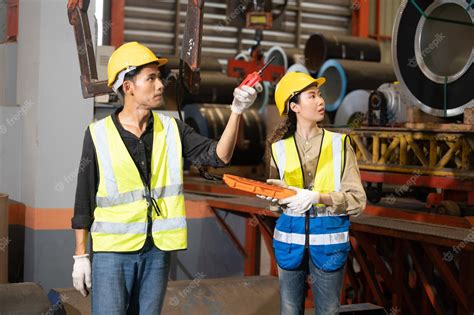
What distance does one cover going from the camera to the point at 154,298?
317 centimetres

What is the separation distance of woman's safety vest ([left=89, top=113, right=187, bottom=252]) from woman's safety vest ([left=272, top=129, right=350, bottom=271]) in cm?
61

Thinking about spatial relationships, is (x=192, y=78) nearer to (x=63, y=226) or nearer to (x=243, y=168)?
(x=63, y=226)

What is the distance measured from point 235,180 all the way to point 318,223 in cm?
51

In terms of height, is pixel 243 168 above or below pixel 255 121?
below

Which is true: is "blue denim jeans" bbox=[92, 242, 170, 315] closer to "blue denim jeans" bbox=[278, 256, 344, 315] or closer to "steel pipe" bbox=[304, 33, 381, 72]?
"blue denim jeans" bbox=[278, 256, 344, 315]

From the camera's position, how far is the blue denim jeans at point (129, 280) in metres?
3.11

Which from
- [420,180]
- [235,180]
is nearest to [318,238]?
[235,180]

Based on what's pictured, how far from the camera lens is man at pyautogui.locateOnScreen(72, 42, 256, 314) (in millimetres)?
3135

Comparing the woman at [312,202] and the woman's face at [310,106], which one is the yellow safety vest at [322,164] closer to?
the woman at [312,202]

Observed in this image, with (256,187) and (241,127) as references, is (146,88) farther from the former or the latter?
(241,127)

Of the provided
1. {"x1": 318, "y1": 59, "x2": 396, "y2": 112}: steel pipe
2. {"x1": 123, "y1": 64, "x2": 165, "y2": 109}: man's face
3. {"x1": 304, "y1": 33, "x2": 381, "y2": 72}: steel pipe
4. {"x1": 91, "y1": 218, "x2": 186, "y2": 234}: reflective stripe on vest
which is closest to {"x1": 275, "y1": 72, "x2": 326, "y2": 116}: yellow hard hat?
{"x1": 123, "y1": 64, "x2": 165, "y2": 109}: man's face

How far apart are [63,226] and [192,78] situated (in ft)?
9.06

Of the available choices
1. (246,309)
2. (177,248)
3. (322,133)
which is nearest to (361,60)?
(246,309)

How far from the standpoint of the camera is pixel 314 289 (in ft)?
11.8
